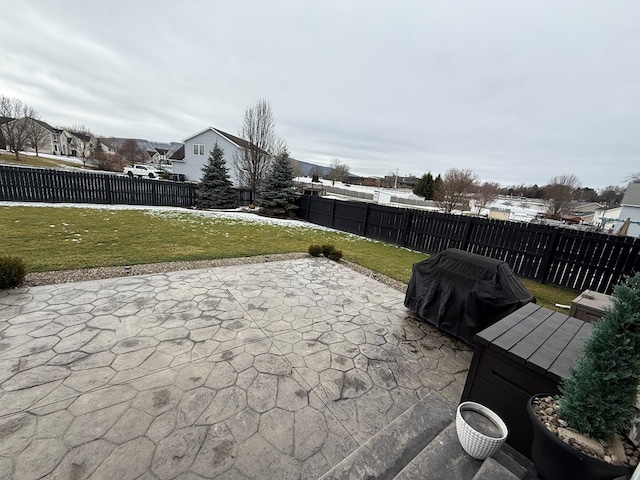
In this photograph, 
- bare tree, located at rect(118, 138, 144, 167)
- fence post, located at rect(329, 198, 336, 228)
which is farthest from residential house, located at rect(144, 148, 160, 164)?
fence post, located at rect(329, 198, 336, 228)

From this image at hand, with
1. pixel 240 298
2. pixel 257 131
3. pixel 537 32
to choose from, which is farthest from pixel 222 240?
pixel 257 131

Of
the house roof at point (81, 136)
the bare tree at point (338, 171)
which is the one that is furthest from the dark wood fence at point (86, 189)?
the house roof at point (81, 136)

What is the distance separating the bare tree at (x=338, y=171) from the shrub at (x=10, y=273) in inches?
2295

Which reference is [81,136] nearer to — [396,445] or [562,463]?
[396,445]

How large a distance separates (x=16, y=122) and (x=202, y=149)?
27.3m

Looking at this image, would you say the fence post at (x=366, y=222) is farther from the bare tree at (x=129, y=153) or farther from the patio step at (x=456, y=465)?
the bare tree at (x=129, y=153)

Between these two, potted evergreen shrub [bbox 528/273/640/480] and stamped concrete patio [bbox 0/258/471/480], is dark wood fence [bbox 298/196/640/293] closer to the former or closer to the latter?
stamped concrete patio [bbox 0/258/471/480]

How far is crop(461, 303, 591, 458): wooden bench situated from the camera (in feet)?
6.04

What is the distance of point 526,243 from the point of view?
739cm

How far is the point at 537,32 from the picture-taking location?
5.27 m

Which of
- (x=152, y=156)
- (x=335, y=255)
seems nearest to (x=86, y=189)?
(x=335, y=255)

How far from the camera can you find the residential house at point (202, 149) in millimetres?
23750

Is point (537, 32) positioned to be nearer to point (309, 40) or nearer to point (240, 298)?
point (309, 40)

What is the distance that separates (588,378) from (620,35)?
6136 millimetres
